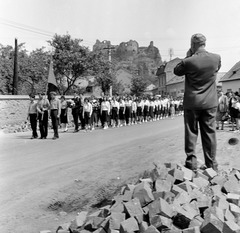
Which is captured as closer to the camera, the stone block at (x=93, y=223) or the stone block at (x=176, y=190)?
the stone block at (x=93, y=223)

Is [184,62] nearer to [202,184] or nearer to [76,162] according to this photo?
[202,184]

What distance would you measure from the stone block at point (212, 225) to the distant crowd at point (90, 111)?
12335mm

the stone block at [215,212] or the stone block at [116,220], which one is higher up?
the stone block at [215,212]

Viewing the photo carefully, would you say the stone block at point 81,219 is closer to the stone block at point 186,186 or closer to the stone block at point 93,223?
the stone block at point 93,223

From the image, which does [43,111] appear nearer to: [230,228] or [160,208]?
[160,208]

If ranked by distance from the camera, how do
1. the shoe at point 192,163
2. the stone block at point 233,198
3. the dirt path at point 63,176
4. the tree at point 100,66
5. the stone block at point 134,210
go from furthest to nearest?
the tree at point 100,66, the shoe at point 192,163, the dirt path at point 63,176, the stone block at point 233,198, the stone block at point 134,210

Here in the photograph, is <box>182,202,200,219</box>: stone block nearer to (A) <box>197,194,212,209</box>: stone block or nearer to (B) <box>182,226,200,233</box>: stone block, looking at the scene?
(A) <box>197,194,212,209</box>: stone block

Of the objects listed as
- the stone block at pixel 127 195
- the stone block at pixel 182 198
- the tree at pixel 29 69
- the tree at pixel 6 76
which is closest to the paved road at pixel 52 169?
the stone block at pixel 127 195

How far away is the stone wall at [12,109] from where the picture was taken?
24.3m

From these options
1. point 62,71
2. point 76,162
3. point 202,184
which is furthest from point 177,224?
point 62,71

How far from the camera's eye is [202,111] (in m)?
6.07

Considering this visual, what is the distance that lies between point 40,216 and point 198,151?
16.5ft

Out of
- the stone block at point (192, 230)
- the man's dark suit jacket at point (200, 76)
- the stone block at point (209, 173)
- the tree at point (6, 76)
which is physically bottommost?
the stone block at point (192, 230)

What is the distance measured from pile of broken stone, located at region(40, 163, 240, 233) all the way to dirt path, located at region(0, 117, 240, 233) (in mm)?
1104
